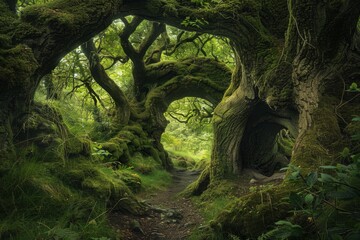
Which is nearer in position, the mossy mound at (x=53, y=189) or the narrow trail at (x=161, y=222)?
the mossy mound at (x=53, y=189)

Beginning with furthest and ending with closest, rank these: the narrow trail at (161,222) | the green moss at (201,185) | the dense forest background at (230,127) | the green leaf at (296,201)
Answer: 1. the green moss at (201,185)
2. the narrow trail at (161,222)
3. the dense forest background at (230,127)
4. the green leaf at (296,201)

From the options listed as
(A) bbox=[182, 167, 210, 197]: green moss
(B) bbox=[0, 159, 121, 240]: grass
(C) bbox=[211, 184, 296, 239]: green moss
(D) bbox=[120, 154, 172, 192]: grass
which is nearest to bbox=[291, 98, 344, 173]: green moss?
(C) bbox=[211, 184, 296, 239]: green moss

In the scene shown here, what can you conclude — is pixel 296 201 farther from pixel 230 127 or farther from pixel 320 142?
pixel 230 127

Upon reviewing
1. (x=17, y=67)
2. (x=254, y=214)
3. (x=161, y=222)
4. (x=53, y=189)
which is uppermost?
(x=17, y=67)

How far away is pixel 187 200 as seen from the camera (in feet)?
28.4

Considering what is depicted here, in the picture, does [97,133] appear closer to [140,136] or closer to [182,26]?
[140,136]

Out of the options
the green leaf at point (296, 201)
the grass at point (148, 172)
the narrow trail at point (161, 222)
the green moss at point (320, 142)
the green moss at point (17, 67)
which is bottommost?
the narrow trail at point (161, 222)

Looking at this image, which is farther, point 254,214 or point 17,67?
point 17,67

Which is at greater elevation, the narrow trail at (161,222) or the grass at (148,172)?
the grass at (148,172)

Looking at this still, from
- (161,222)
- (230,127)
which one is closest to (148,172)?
(230,127)

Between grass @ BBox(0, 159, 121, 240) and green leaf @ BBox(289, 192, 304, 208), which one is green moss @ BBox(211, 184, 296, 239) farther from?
grass @ BBox(0, 159, 121, 240)

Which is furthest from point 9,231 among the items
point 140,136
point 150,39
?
point 150,39

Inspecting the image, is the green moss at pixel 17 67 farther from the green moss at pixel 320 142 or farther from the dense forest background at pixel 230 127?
the green moss at pixel 320 142

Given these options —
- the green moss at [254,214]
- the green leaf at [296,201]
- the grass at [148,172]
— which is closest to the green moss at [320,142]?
the green moss at [254,214]
